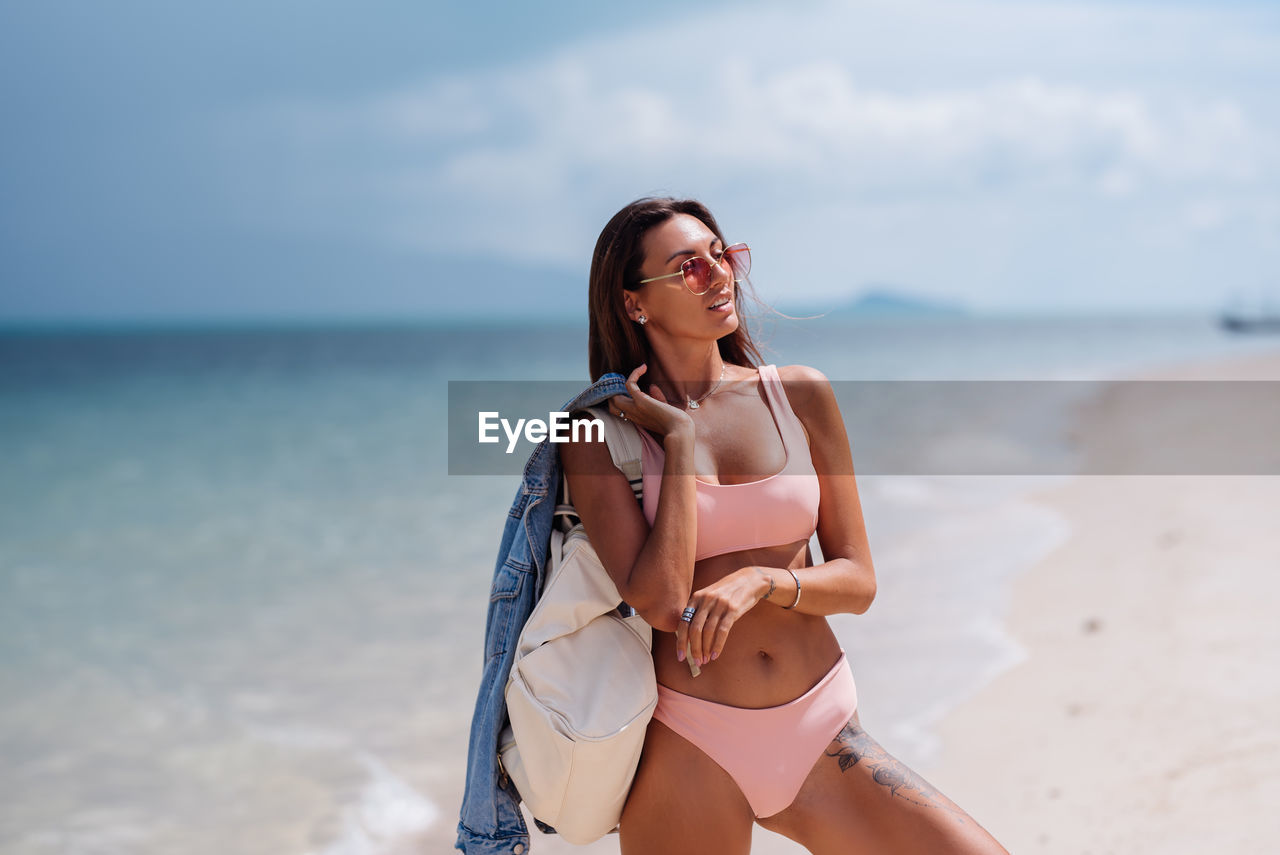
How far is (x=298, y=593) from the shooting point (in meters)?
8.72

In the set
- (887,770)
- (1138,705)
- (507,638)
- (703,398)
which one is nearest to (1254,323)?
(1138,705)

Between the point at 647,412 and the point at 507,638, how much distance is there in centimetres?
64

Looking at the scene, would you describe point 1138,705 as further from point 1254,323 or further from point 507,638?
point 1254,323

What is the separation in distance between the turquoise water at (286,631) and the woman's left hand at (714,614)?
3.27 feet

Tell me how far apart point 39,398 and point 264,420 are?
31.8ft

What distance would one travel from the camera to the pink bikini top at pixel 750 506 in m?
2.43

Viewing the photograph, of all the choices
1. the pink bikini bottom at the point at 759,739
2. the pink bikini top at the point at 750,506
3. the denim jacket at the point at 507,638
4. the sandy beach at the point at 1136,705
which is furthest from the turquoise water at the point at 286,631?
the pink bikini bottom at the point at 759,739

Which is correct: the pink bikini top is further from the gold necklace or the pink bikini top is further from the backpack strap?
the gold necklace

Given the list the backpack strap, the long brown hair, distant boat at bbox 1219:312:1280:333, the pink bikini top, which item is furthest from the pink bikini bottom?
distant boat at bbox 1219:312:1280:333

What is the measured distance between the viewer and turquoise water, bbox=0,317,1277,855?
512cm

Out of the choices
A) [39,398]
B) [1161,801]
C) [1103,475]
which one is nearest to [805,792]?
[1161,801]

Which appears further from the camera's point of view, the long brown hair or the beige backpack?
the long brown hair

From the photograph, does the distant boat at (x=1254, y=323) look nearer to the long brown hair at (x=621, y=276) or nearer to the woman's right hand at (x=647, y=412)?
the long brown hair at (x=621, y=276)

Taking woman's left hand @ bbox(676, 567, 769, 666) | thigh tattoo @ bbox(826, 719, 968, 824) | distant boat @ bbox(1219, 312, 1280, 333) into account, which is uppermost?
woman's left hand @ bbox(676, 567, 769, 666)
